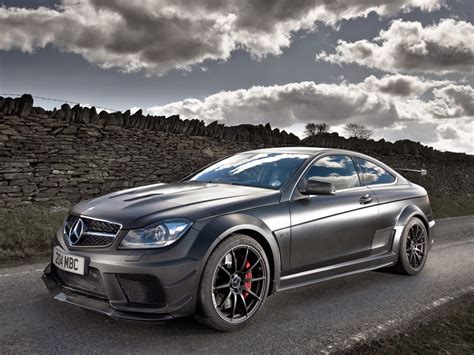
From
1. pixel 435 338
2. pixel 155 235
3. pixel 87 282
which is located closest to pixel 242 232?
pixel 155 235

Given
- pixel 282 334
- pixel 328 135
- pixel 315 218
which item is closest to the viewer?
pixel 282 334

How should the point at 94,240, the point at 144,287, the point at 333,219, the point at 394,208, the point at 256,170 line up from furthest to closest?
the point at 394,208 → the point at 256,170 → the point at 333,219 → the point at 94,240 → the point at 144,287

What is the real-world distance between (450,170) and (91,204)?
71.4ft

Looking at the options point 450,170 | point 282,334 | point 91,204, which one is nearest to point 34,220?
point 91,204

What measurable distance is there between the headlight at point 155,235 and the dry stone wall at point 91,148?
718cm

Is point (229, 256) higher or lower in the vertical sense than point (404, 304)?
higher

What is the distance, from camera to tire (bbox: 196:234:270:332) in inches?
146

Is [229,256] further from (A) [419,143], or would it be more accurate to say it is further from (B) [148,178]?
(A) [419,143]

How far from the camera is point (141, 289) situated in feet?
11.7

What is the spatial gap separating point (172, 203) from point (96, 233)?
65cm

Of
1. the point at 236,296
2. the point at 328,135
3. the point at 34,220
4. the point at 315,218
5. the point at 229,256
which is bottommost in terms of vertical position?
the point at 34,220

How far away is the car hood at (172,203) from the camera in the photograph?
3.79 m

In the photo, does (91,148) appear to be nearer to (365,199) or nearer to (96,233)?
(365,199)

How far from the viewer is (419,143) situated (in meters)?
21.8
